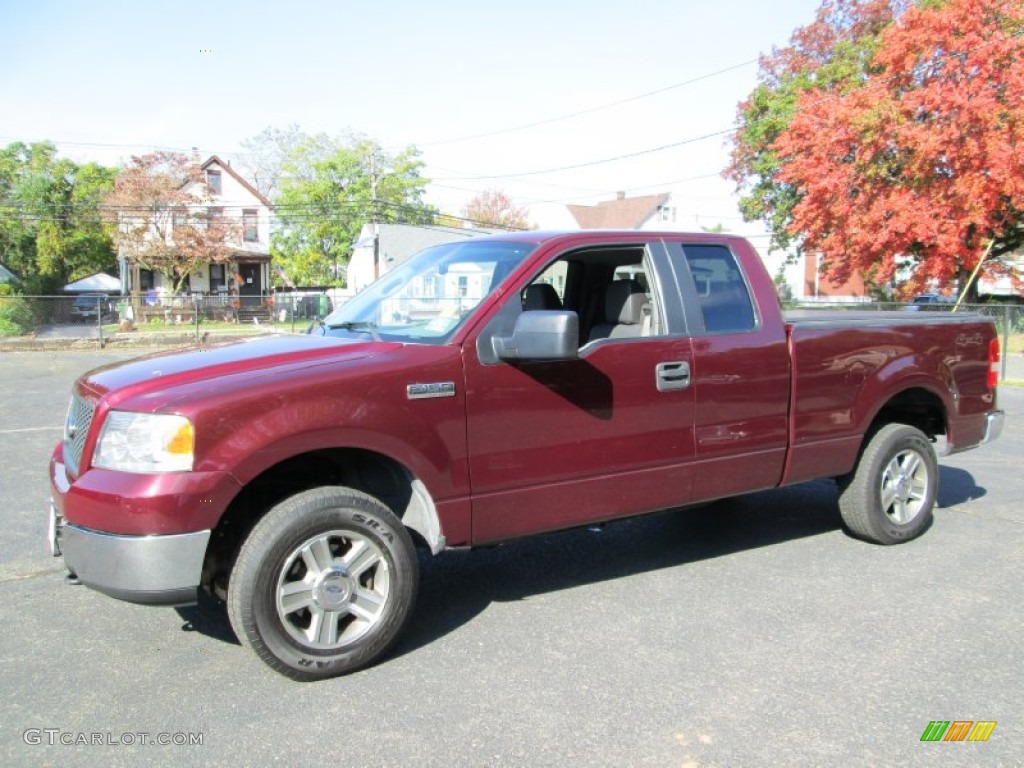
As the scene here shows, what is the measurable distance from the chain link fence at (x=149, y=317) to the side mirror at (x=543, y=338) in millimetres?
21521

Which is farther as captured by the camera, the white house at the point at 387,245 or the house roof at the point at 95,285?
the white house at the point at 387,245

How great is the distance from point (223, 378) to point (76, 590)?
2.07 metres

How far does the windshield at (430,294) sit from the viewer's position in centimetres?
396

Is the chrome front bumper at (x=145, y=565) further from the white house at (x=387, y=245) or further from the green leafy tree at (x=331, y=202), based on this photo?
the green leafy tree at (x=331, y=202)

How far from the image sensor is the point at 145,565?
3113mm

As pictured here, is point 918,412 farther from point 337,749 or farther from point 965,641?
point 337,749

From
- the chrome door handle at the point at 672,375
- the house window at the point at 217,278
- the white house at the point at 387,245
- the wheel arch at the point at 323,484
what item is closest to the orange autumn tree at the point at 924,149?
the chrome door handle at the point at 672,375

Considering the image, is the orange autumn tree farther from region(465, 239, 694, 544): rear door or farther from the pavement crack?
the pavement crack

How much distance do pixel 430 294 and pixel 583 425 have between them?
41.1 inches

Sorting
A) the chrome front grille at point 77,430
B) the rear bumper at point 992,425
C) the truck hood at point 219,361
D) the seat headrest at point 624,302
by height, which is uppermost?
the seat headrest at point 624,302

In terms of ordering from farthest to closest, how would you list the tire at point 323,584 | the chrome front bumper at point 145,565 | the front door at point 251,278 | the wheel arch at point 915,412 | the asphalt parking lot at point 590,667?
the front door at point 251,278 < the wheel arch at point 915,412 < the tire at point 323,584 < the chrome front bumper at point 145,565 < the asphalt parking lot at point 590,667

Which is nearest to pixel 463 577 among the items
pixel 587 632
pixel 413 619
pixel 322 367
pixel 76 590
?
pixel 413 619

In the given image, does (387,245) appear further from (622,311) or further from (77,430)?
(77,430)

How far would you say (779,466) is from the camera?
473 cm
